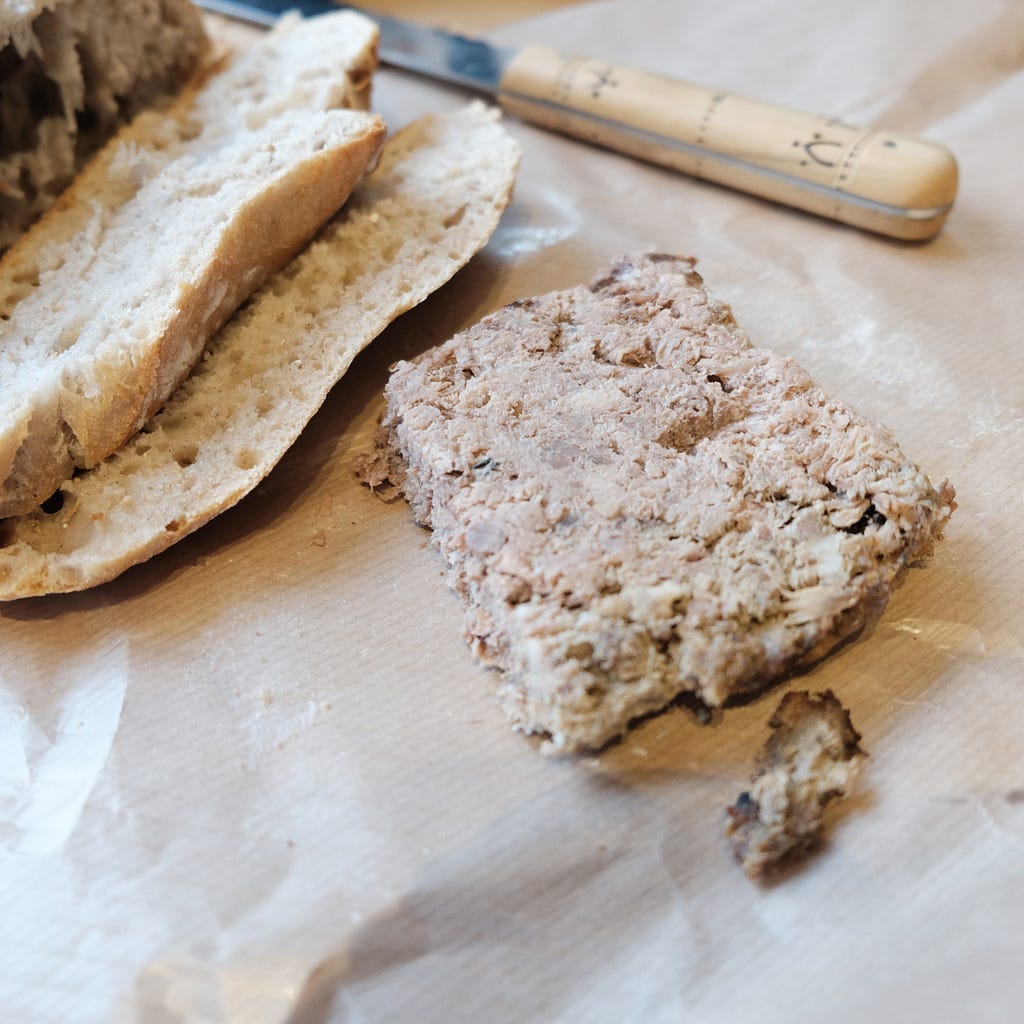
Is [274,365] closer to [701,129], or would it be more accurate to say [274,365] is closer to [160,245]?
[160,245]

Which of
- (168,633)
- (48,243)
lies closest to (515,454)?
(168,633)

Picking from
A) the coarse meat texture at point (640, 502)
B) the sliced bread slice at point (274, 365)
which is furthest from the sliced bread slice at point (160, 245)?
the coarse meat texture at point (640, 502)

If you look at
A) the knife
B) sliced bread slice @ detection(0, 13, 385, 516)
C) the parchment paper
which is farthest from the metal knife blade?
the parchment paper

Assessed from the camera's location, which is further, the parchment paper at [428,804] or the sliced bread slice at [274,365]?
the sliced bread slice at [274,365]

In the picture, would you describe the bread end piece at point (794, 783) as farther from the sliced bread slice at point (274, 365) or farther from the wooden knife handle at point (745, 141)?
the wooden knife handle at point (745, 141)

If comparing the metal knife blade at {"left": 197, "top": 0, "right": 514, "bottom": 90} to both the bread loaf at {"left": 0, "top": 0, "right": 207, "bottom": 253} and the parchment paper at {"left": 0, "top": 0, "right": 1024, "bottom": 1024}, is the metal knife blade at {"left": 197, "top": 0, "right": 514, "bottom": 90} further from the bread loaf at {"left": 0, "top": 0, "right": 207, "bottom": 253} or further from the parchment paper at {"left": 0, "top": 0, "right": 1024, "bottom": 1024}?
the parchment paper at {"left": 0, "top": 0, "right": 1024, "bottom": 1024}

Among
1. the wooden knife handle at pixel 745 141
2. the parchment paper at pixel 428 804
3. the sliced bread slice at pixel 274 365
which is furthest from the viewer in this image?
the wooden knife handle at pixel 745 141

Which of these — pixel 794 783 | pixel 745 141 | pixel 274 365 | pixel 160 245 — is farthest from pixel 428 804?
pixel 745 141
